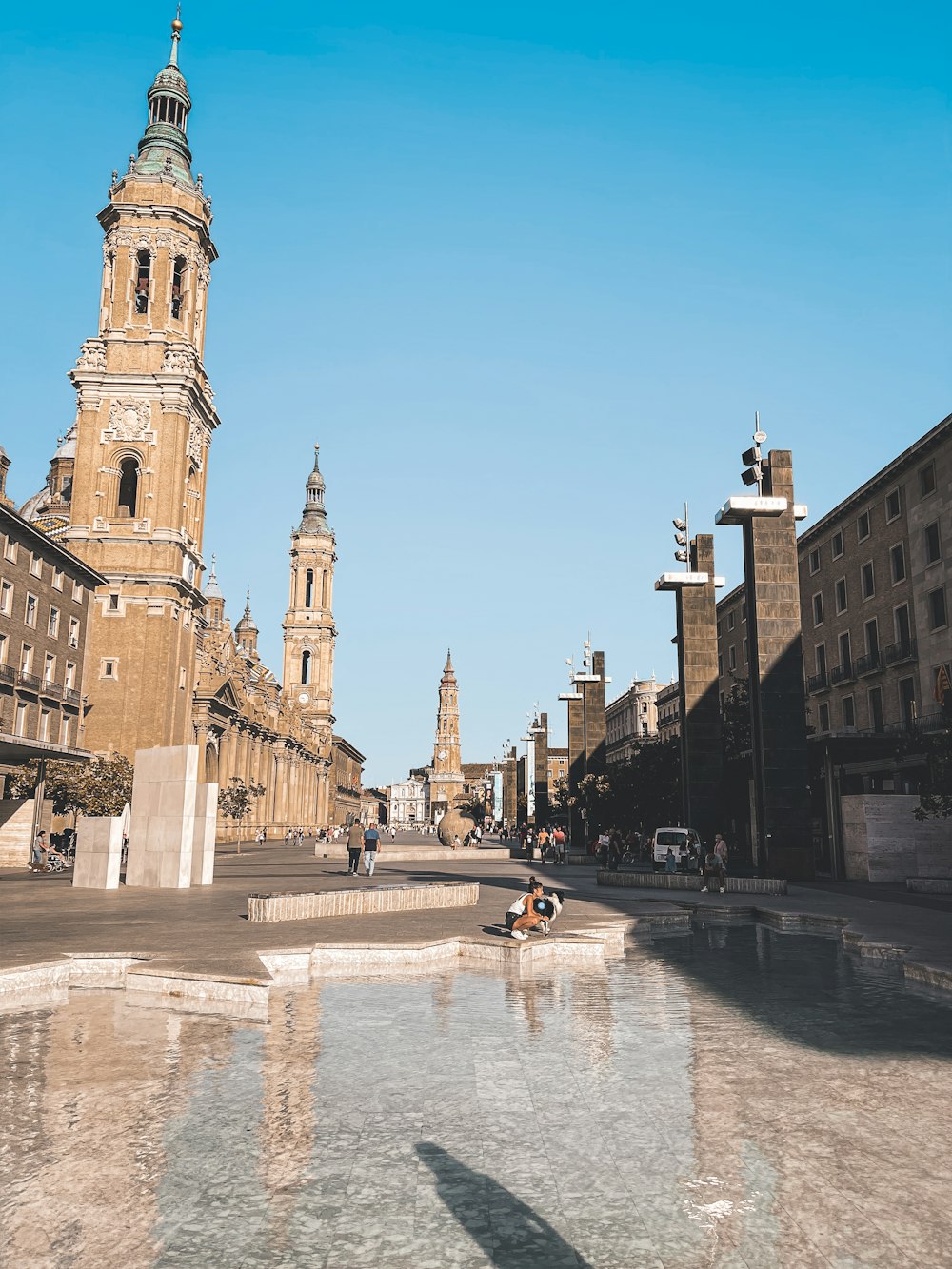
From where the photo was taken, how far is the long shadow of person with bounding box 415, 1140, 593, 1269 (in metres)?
3.99

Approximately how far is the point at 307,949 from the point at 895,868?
2188 centimetres

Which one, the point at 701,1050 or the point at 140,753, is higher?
the point at 140,753

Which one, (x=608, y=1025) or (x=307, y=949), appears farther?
(x=307, y=949)

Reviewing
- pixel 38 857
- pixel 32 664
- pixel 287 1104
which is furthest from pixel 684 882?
pixel 32 664

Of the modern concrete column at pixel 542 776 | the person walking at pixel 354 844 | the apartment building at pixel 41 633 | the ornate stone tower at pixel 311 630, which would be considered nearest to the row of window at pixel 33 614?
the apartment building at pixel 41 633

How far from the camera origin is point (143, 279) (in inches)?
2628

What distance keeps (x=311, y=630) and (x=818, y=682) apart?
98.2 m

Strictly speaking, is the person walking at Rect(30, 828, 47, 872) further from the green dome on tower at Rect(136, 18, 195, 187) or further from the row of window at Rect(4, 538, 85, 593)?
the green dome on tower at Rect(136, 18, 195, 187)

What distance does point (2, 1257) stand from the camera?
13.1ft

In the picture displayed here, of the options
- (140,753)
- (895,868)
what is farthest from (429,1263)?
(895,868)

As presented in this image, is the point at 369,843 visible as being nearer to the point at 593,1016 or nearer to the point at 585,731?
the point at 593,1016

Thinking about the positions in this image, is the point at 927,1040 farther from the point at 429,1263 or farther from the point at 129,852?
the point at 129,852

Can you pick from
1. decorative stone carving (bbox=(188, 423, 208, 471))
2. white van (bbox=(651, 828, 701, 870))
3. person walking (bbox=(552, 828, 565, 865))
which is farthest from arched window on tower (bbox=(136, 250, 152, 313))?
white van (bbox=(651, 828, 701, 870))

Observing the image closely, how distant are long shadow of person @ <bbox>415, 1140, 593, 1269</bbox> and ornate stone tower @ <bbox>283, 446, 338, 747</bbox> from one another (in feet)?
431
